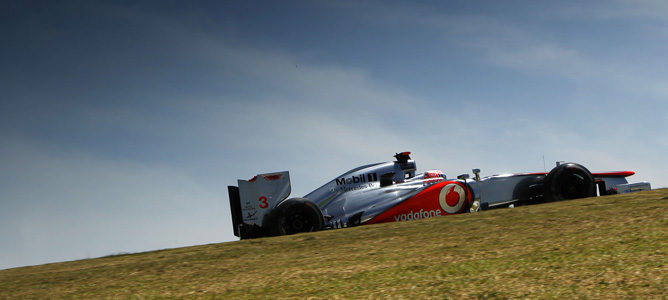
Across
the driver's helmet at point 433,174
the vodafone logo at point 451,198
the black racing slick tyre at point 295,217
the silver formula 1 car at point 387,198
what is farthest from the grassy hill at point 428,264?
the driver's helmet at point 433,174

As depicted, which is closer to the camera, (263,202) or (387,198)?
(263,202)

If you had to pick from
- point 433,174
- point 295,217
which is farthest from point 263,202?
point 433,174

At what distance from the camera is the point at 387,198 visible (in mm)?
11047

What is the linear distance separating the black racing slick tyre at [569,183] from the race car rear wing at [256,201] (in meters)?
5.62

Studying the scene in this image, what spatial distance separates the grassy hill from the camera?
178 inches

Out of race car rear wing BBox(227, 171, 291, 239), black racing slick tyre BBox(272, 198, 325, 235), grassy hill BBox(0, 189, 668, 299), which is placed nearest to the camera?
grassy hill BBox(0, 189, 668, 299)

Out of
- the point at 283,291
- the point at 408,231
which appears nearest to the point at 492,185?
the point at 408,231

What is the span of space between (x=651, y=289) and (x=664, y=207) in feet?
12.8

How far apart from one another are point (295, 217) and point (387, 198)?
2.03 meters

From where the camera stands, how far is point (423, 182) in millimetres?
11250

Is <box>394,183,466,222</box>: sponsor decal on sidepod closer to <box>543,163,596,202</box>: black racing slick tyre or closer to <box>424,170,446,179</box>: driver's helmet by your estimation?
<box>424,170,446,179</box>: driver's helmet

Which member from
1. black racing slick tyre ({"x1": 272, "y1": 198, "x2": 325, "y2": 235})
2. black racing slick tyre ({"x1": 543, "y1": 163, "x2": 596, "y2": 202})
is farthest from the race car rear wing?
black racing slick tyre ({"x1": 543, "y1": 163, "x2": 596, "y2": 202})

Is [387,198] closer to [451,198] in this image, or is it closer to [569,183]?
[451,198]

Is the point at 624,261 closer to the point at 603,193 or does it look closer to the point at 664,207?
the point at 664,207
